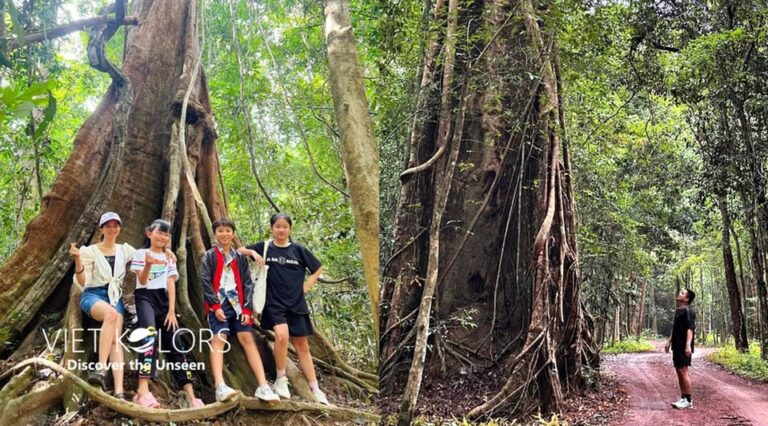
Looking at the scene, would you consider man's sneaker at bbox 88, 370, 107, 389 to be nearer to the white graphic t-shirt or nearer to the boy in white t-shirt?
the boy in white t-shirt

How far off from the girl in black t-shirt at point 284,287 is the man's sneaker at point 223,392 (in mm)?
344

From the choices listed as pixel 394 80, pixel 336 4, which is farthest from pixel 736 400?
pixel 336 4

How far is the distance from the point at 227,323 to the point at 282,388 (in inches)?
21.1

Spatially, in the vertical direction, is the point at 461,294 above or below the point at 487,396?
above

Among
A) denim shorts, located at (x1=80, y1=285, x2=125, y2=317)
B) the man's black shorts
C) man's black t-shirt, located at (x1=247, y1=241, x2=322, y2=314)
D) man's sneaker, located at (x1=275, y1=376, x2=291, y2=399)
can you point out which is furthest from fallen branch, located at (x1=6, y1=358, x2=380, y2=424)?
the man's black shorts

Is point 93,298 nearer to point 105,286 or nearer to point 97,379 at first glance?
point 105,286

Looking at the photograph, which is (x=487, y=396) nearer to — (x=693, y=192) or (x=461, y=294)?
(x=461, y=294)

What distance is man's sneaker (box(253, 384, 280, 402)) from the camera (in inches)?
135

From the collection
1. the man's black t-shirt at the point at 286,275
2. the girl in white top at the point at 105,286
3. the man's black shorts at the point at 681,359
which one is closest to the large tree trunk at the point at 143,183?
the girl in white top at the point at 105,286

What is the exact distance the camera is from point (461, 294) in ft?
18.0

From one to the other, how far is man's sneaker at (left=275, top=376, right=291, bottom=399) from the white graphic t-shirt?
92cm

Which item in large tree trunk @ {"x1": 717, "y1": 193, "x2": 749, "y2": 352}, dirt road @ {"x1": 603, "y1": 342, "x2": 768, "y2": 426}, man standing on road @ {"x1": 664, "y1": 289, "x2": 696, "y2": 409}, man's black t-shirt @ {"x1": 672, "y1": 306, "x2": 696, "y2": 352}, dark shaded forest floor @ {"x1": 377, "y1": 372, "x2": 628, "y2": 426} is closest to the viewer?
dark shaded forest floor @ {"x1": 377, "y1": 372, "x2": 628, "y2": 426}

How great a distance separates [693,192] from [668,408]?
27.4 ft

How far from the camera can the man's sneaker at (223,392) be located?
328 cm
